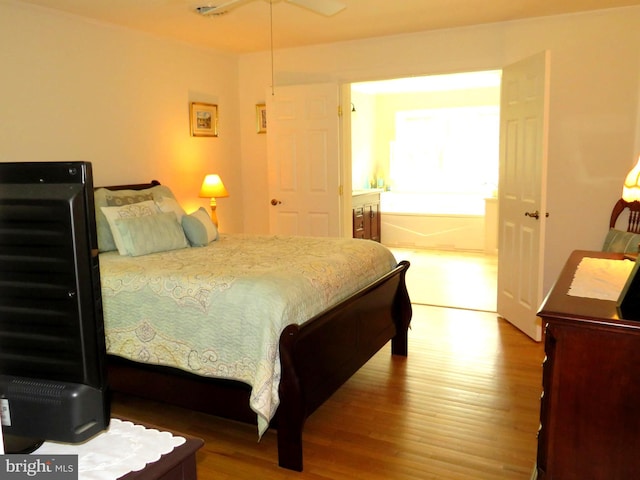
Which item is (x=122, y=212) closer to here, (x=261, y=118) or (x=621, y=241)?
(x=261, y=118)

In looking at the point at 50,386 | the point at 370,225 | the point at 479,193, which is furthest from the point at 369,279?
the point at 479,193

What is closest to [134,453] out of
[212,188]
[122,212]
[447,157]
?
[122,212]

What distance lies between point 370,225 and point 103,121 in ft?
15.0

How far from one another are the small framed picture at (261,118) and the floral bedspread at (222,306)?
2.83 metres

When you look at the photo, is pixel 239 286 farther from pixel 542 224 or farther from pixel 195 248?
pixel 542 224

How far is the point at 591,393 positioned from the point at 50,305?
5.62 feet

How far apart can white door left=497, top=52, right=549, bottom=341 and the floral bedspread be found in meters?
1.58

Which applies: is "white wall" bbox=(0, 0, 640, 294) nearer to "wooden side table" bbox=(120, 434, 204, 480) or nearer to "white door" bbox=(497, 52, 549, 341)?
"white door" bbox=(497, 52, 549, 341)

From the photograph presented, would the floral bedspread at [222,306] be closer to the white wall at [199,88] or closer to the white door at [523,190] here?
the white wall at [199,88]

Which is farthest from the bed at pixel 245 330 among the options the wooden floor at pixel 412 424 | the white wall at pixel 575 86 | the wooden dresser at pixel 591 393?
the white wall at pixel 575 86

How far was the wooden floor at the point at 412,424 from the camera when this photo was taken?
246 cm

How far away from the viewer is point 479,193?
8.38 m

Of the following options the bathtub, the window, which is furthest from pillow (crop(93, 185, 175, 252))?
the window

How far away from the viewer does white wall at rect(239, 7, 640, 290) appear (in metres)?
4.16
